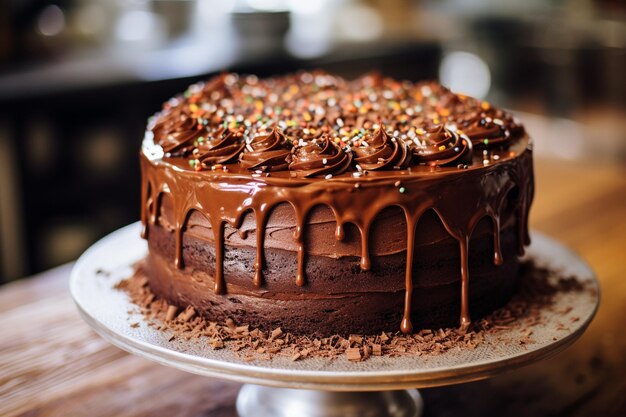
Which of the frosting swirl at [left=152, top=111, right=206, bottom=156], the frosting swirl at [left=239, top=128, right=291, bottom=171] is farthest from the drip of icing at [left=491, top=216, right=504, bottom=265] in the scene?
the frosting swirl at [left=152, top=111, right=206, bottom=156]

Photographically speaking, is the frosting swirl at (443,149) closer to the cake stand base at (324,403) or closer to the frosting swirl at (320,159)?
the frosting swirl at (320,159)

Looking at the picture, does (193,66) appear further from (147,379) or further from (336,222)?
(336,222)

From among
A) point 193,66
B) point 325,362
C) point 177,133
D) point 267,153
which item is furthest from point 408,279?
point 193,66

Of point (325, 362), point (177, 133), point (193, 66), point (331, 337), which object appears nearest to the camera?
point (325, 362)

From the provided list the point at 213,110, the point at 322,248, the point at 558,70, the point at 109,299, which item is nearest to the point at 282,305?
the point at 322,248

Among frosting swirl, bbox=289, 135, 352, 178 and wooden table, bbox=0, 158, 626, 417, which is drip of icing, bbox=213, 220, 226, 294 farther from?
wooden table, bbox=0, 158, 626, 417
